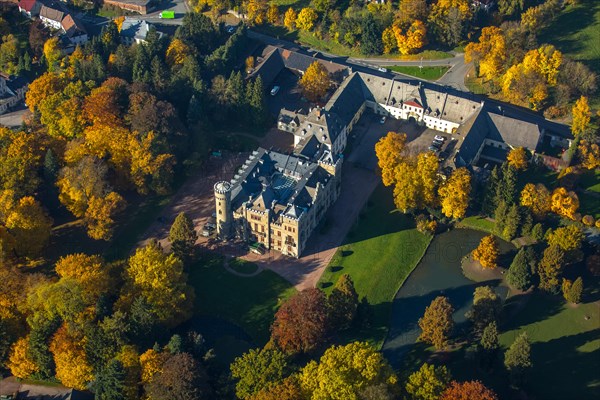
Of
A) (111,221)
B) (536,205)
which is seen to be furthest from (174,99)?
(536,205)

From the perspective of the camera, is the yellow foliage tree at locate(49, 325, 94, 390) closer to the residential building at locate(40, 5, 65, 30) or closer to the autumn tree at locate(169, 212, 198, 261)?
the autumn tree at locate(169, 212, 198, 261)

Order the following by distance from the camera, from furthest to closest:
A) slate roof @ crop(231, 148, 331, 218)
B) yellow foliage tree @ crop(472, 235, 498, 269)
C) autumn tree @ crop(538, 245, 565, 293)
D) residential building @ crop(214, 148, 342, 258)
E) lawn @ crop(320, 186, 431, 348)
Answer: slate roof @ crop(231, 148, 331, 218) < residential building @ crop(214, 148, 342, 258) < yellow foliage tree @ crop(472, 235, 498, 269) < lawn @ crop(320, 186, 431, 348) < autumn tree @ crop(538, 245, 565, 293)

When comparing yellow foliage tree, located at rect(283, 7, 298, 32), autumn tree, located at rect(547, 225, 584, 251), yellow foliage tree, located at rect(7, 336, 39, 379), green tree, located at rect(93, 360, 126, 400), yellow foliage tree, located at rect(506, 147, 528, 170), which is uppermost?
yellow foliage tree, located at rect(283, 7, 298, 32)

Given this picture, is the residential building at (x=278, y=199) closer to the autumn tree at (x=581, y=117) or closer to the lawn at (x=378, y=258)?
the lawn at (x=378, y=258)

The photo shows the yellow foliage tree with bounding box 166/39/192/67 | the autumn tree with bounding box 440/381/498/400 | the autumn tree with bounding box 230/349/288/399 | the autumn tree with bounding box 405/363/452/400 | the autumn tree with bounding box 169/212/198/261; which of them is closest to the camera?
the autumn tree with bounding box 440/381/498/400

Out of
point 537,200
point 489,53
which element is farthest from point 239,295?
point 489,53

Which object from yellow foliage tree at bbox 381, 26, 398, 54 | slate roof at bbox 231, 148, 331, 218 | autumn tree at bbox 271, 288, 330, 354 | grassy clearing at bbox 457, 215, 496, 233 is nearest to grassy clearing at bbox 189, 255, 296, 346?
autumn tree at bbox 271, 288, 330, 354

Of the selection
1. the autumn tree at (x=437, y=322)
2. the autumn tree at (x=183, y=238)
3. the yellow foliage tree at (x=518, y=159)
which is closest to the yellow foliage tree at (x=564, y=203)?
the yellow foliage tree at (x=518, y=159)
